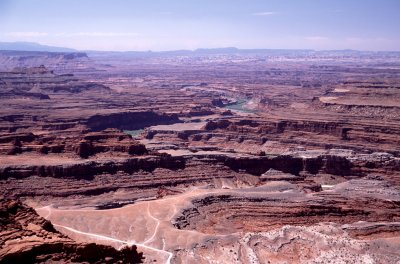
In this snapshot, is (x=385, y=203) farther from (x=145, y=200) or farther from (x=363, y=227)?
(x=145, y=200)

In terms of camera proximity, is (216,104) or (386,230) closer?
(386,230)

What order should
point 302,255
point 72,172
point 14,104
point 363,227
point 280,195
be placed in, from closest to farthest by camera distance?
1. point 302,255
2. point 363,227
3. point 280,195
4. point 72,172
5. point 14,104

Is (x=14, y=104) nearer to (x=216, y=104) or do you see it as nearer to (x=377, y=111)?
(x=216, y=104)

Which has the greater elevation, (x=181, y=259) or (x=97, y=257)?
(x=97, y=257)

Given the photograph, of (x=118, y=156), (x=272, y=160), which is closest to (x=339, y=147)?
(x=272, y=160)

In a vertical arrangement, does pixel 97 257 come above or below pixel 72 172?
above

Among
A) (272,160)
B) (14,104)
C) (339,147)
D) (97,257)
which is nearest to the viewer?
(97,257)

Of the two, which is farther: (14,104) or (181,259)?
(14,104)

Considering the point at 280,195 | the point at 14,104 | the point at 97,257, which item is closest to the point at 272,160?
the point at 280,195

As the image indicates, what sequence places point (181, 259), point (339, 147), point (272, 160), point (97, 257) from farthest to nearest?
point (339, 147)
point (272, 160)
point (181, 259)
point (97, 257)

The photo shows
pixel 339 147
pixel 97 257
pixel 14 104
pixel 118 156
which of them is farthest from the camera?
pixel 14 104
